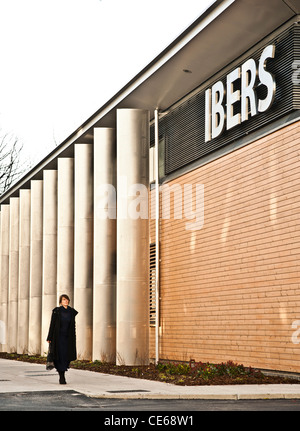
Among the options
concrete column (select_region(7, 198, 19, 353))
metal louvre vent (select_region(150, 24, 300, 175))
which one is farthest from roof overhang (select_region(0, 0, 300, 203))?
concrete column (select_region(7, 198, 19, 353))

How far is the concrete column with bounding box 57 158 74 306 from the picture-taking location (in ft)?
95.0

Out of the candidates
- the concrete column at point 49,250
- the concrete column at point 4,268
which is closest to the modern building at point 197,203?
the concrete column at point 49,250

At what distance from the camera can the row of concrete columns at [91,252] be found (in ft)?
73.2

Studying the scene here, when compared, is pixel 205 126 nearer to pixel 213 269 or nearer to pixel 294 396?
pixel 213 269

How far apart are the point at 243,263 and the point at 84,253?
888 centimetres

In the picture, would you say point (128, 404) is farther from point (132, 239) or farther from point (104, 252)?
point (104, 252)

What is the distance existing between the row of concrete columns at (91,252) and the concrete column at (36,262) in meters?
0.04

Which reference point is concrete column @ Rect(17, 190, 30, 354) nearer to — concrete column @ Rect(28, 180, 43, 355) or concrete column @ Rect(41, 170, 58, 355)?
concrete column @ Rect(28, 180, 43, 355)

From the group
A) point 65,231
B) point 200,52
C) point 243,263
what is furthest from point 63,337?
point 65,231

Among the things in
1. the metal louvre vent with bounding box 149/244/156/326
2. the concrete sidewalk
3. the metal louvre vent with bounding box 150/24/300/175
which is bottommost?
the concrete sidewalk

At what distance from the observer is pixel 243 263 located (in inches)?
734

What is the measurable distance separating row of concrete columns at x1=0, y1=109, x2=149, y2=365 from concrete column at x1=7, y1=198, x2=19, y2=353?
58mm

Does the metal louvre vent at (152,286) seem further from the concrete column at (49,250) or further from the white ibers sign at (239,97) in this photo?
the concrete column at (49,250)
